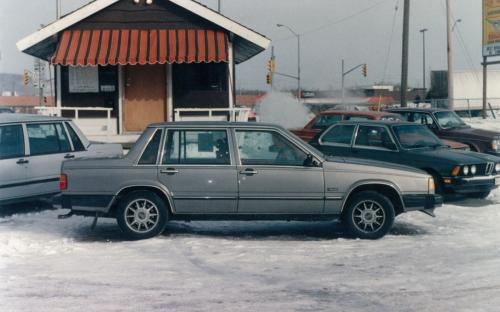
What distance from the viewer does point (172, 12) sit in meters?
17.4

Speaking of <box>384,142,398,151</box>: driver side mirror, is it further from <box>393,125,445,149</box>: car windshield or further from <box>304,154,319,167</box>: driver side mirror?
<box>304,154,319,167</box>: driver side mirror

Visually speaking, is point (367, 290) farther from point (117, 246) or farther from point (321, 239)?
point (117, 246)

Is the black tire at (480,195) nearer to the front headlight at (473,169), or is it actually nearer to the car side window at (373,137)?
the front headlight at (473,169)

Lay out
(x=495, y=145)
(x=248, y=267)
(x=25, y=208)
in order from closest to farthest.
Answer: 1. (x=248, y=267)
2. (x=25, y=208)
3. (x=495, y=145)

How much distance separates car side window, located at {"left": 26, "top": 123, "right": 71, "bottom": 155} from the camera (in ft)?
34.9

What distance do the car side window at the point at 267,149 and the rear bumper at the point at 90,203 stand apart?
1.84 meters

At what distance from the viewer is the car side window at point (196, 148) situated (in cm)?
855

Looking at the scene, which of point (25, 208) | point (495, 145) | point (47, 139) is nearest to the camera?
point (47, 139)

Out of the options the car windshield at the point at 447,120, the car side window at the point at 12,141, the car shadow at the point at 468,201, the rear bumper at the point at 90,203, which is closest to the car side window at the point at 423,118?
the car windshield at the point at 447,120

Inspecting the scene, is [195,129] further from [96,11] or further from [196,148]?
[96,11]

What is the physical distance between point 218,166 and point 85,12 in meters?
9.99

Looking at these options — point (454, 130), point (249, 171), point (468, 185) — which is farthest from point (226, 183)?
point (454, 130)

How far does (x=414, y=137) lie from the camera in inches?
469

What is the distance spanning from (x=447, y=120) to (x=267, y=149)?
884 cm
